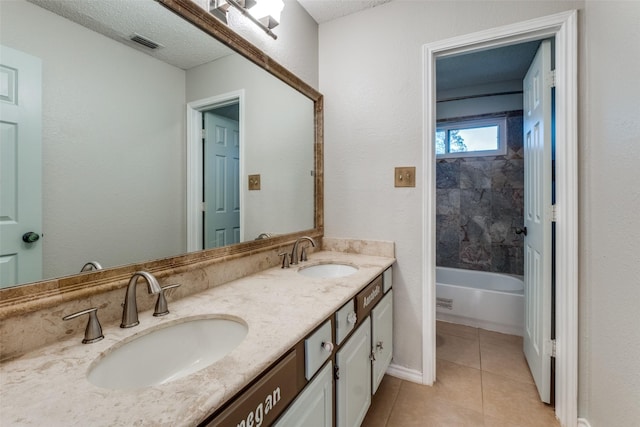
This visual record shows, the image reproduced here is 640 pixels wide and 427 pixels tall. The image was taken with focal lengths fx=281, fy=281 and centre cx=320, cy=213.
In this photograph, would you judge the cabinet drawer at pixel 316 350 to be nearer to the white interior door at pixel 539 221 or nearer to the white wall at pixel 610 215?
the white wall at pixel 610 215

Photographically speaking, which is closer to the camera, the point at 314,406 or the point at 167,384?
the point at 167,384

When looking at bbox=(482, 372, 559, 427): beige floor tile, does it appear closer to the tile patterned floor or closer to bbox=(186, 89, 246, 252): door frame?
the tile patterned floor

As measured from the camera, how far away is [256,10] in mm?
1346

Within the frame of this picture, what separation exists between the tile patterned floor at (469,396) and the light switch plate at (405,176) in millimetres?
1206

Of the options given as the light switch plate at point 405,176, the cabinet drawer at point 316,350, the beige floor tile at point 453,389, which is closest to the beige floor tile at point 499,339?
the beige floor tile at point 453,389

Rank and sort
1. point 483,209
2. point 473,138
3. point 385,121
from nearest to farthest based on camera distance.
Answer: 1. point 385,121
2. point 483,209
3. point 473,138

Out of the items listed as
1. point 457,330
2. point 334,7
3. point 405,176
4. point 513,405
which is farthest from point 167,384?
point 457,330

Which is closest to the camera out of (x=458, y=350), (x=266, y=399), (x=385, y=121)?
(x=266, y=399)

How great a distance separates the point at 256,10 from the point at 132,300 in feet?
4.45

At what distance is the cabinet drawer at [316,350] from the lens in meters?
0.81

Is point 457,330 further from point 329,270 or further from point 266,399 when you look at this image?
point 266,399

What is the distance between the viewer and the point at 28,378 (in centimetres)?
56

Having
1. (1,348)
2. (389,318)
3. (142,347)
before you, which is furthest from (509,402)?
(1,348)

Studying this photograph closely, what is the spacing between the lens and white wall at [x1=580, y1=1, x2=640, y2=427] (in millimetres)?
982
